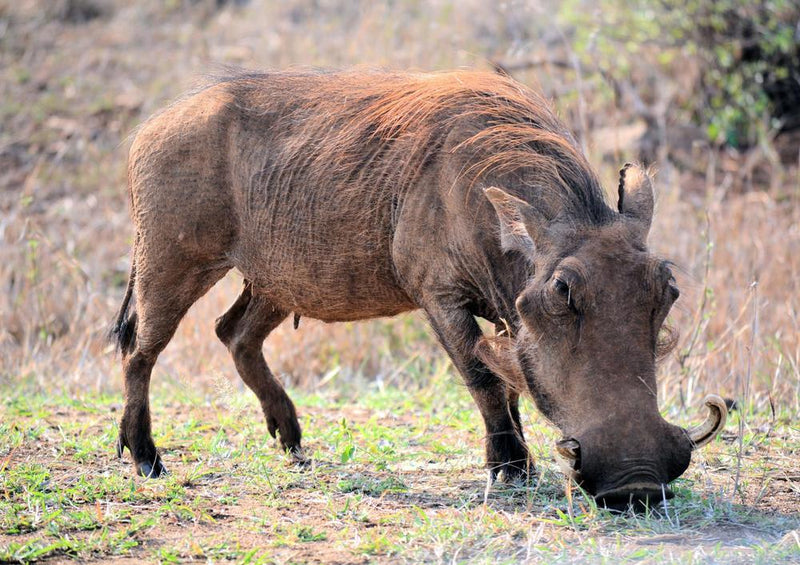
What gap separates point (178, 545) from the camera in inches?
123

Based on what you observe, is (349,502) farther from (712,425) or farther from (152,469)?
(712,425)

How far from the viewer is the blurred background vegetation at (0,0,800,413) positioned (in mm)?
5898

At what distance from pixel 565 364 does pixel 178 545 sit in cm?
127

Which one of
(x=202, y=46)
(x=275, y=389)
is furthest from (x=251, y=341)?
(x=202, y=46)

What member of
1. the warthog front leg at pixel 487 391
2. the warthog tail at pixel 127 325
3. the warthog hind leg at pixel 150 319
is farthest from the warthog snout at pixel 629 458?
the warthog tail at pixel 127 325

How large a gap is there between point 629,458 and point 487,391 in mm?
726

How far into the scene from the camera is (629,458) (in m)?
2.96

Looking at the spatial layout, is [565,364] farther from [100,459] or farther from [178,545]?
[100,459]

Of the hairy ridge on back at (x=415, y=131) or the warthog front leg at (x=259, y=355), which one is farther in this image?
the warthog front leg at (x=259, y=355)

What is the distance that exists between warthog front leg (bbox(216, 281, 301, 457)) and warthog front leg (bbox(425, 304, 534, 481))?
3.17 ft

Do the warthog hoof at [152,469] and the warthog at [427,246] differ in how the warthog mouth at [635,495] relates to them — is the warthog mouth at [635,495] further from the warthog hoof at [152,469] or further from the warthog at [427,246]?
the warthog hoof at [152,469]

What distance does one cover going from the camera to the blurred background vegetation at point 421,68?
5.90 m

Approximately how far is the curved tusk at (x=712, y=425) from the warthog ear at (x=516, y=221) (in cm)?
72

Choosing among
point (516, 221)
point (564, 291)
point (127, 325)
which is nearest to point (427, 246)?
point (516, 221)
